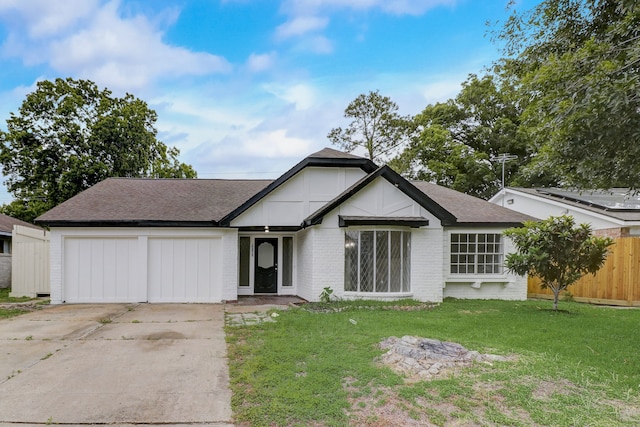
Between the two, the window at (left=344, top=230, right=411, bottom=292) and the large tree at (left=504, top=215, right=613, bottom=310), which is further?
the window at (left=344, top=230, right=411, bottom=292)

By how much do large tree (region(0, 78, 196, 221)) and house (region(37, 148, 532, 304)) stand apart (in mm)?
11652

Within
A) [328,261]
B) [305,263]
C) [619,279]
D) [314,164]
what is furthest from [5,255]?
[619,279]

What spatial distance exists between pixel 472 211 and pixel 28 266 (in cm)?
1523

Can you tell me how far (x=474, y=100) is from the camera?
28297 millimetres

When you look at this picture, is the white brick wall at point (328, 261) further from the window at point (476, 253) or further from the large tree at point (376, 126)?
the large tree at point (376, 126)

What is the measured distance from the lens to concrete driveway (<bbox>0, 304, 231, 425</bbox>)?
390 cm

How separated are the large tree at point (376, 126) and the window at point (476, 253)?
1803 cm

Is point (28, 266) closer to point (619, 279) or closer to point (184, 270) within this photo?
point (184, 270)

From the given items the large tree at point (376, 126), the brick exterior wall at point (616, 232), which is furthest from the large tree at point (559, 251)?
the large tree at point (376, 126)

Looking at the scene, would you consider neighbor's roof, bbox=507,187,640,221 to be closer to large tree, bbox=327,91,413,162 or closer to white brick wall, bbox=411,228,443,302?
white brick wall, bbox=411,228,443,302

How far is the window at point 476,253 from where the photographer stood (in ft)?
42.5

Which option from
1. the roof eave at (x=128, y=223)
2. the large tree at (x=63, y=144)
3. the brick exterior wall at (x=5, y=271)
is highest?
the large tree at (x=63, y=144)

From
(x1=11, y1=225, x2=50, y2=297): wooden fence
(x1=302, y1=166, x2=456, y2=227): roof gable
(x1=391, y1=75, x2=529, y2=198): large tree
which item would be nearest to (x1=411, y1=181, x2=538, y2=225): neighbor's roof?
(x1=302, y1=166, x2=456, y2=227): roof gable

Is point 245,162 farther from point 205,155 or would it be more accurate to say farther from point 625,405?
point 625,405
